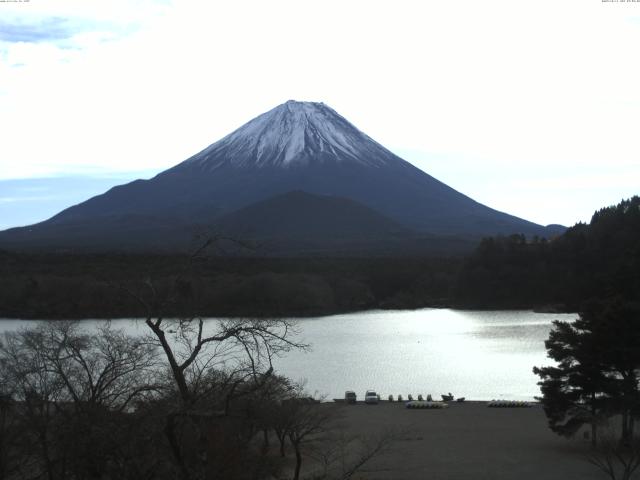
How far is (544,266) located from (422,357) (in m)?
24.5

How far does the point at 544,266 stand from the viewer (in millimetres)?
47875

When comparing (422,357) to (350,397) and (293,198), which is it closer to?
(350,397)

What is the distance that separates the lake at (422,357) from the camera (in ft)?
65.5

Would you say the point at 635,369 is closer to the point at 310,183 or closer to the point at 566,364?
the point at 566,364

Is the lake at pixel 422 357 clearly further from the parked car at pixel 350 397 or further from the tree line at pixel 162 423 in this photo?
the tree line at pixel 162 423

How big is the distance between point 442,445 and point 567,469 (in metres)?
2.12

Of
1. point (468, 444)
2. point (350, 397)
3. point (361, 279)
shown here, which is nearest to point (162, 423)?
point (468, 444)

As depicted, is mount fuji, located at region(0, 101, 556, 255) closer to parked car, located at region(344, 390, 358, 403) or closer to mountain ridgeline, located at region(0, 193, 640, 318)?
mountain ridgeline, located at region(0, 193, 640, 318)

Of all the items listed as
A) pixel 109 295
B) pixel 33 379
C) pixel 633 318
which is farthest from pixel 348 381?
pixel 109 295

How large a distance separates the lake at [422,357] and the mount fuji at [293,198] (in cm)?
3691

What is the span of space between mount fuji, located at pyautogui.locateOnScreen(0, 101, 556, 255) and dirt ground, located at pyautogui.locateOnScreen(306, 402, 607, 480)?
5408cm

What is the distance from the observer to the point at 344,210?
278 feet

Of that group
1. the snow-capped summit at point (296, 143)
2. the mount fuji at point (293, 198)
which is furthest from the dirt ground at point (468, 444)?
the snow-capped summit at point (296, 143)

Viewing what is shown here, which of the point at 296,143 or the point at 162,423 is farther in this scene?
the point at 296,143
